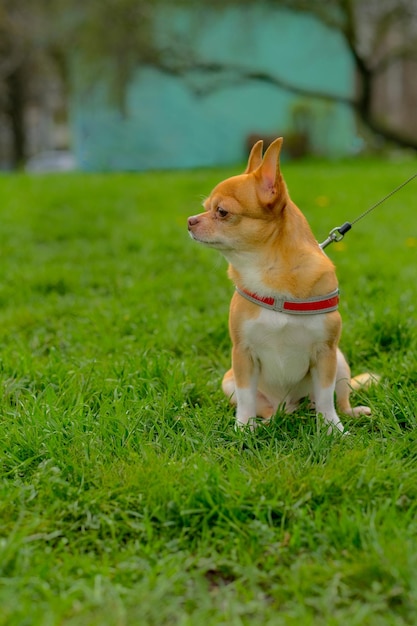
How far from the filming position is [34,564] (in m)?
2.04

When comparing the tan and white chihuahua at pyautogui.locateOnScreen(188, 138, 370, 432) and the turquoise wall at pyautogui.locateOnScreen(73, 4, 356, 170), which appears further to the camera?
the turquoise wall at pyautogui.locateOnScreen(73, 4, 356, 170)

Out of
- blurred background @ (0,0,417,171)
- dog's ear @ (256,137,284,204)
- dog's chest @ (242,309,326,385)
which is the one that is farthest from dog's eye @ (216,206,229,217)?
blurred background @ (0,0,417,171)

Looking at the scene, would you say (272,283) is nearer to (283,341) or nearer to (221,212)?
(283,341)

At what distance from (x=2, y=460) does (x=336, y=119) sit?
53.7 ft

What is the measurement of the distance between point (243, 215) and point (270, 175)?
0.18 meters

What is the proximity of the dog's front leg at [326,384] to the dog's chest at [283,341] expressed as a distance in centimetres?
4

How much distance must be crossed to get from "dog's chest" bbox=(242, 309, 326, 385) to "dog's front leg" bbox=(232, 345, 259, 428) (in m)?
0.04

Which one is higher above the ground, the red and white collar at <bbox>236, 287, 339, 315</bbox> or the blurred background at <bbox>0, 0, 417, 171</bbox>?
the red and white collar at <bbox>236, 287, 339, 315</bbox>

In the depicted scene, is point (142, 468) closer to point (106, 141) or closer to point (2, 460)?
point (2, 460)

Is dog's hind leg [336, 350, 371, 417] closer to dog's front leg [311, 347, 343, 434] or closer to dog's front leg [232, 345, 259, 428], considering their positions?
dog's front leg [311, 347, 343, 434]

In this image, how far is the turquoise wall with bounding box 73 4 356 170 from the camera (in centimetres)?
1658

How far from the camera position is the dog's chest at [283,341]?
2670mm

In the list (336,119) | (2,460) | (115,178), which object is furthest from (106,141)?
(2,460)

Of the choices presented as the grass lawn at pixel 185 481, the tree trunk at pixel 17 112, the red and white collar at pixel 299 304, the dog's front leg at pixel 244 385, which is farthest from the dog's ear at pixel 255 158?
the tree trunk at pixel 17 112
